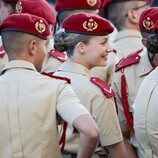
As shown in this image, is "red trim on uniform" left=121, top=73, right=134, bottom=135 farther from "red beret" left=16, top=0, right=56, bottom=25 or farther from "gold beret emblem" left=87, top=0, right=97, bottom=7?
"gold beret emblem" left=87, top=0, right=97, bottom=7

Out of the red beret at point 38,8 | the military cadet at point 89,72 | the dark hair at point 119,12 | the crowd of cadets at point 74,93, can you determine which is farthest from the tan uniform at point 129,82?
the dark hair at point 119,12

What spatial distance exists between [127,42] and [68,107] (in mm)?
2351

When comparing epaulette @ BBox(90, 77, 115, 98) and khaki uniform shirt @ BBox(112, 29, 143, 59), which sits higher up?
epaulette @ BBox(90, 77, 115, 98)

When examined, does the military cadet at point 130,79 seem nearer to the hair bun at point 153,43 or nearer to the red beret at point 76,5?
the hair bun at point 153,43

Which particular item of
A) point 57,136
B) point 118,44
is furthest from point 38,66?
point 118,44

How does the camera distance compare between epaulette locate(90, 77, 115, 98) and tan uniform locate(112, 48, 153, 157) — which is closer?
epaulette locate(90, 77, 115, 98)

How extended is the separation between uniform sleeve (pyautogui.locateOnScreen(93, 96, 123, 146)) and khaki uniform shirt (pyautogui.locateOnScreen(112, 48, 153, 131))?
0.57 metres

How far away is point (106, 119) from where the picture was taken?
4.29m

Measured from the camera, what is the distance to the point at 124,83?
16.0 feet

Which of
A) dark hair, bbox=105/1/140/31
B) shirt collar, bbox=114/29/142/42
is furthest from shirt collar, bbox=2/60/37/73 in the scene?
dark hair, bbox=105/1/140/31

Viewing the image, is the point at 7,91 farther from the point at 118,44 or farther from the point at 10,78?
the point at 118,44

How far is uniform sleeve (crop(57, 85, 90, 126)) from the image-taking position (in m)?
3.71

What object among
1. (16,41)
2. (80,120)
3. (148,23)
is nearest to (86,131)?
(80,120)

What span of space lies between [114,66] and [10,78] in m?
1.52
